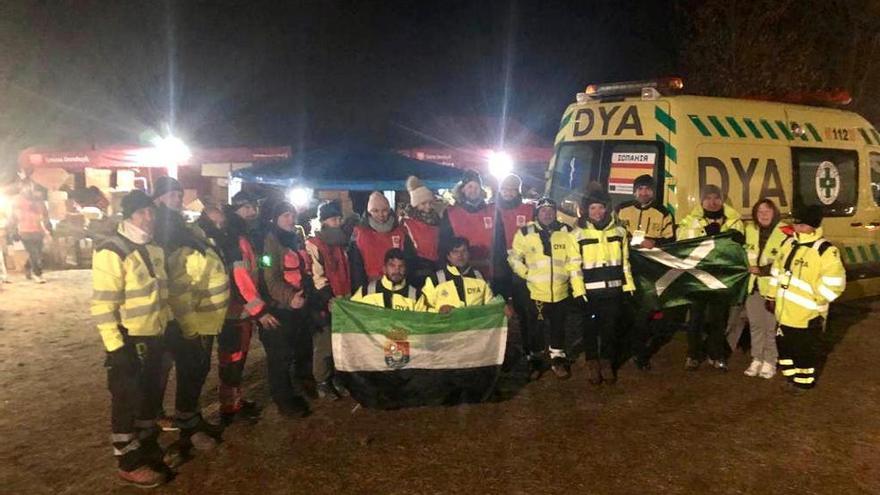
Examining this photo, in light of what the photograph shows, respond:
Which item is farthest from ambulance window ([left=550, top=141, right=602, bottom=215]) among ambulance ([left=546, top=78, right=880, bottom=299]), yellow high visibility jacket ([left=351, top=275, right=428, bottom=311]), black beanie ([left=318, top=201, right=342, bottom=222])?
black beanie ([left=318, top=201, right=342, bottom=222])

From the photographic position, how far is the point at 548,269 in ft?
19.4

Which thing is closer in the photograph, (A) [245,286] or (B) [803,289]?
(A) [245,286]

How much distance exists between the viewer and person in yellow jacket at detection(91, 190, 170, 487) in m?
3.95

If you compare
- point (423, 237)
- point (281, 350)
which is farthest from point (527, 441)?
point (423, 237)

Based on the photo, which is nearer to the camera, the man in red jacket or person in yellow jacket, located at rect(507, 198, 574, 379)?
the man in red jacket

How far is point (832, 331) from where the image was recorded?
26.3 feet

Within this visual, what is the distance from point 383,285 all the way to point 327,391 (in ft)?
3.71

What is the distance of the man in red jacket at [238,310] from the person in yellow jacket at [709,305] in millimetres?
4039

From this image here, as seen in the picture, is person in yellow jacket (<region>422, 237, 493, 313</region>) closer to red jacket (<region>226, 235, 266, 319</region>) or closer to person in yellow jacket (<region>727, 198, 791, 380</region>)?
red jacket (<region>226, 235, 266, 319</region>)

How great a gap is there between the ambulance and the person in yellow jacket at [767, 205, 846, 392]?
45.8 inches

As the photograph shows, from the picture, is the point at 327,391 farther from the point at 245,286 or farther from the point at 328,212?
the point at 328,212

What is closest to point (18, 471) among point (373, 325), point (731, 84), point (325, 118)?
point (373, 325)

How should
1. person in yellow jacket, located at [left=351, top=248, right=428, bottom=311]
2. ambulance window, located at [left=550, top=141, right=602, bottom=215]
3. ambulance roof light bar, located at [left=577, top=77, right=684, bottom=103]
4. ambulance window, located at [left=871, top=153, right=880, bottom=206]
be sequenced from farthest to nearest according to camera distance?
1. ambulance window, located at [left=871, top=153, right=880, bottom=206]
2. ambulance window, located at [left=550, top=141, right=602, bottom=215]
3. ambulance roof light bar, located at [left=577, top=77, right=684, bottom=103]
4. person in yellow jacket, located at [left=351, top=248, right=428, bottom=311]

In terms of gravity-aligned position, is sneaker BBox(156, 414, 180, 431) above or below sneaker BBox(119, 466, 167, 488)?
above
